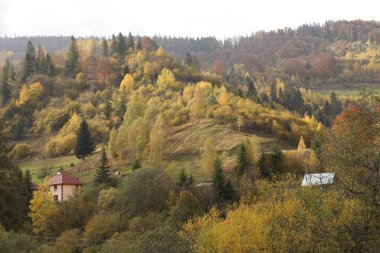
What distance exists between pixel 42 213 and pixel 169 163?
1130 inches

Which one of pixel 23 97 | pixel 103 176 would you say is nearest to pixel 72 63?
pixel 23 97

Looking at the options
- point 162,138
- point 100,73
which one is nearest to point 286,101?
point 100,73

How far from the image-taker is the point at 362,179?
37.8 m

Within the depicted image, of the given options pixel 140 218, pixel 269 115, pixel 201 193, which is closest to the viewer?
pixel 140 218

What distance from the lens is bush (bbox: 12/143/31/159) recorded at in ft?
385

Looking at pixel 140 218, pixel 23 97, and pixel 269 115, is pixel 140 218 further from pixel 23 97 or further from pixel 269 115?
pixel 23 97

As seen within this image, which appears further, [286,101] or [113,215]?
[286,101]

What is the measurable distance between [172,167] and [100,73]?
78.6 meters

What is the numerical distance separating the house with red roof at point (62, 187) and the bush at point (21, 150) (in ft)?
122

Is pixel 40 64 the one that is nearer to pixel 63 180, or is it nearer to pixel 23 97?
pixel 23 97

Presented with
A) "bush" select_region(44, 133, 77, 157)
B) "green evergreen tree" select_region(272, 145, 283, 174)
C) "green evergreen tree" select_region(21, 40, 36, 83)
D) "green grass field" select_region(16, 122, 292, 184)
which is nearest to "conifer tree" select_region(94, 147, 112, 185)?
"green grass field" select_region(16, 122, 292, 184)

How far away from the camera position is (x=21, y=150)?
11844cm

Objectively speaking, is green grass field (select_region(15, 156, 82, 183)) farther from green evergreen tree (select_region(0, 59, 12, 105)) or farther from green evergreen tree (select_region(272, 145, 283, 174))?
green evergreen tree (select_region(0, 59, 12, 105))

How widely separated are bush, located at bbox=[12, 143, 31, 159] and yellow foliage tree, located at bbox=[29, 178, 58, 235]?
50050 mm
